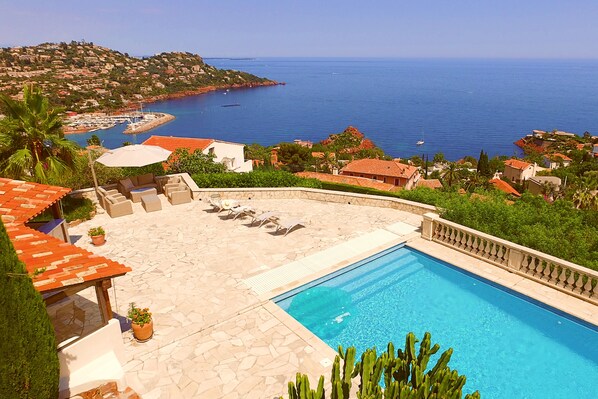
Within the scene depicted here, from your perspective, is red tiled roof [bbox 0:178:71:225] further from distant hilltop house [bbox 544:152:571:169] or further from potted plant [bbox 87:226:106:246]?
distant hilltop house [bbox 544:152:571:169]

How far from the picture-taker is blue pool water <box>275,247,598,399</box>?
307 inches

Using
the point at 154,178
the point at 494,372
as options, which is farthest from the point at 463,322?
the point at 154,178

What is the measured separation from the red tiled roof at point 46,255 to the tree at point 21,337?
0.76m

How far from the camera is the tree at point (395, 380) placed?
4.49 meters

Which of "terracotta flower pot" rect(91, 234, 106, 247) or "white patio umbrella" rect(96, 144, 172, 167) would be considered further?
"white patio umbrella" rect(96, 144, 172, 167)

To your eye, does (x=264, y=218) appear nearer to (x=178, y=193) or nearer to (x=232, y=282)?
(x=232, y=282)

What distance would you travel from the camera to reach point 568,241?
10.9 m

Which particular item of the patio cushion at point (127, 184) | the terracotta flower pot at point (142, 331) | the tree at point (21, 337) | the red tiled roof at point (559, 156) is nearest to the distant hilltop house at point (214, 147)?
the patio cushion at point (127, 184)

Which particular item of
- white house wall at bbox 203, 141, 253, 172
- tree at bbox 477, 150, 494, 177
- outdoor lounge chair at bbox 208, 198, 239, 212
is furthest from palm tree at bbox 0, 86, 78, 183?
tree at bbox 477, 150, 494, 177

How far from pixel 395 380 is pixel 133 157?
14.8 meters

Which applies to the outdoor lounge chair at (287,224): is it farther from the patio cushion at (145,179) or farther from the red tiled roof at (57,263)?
the patio cushion at (145,179)

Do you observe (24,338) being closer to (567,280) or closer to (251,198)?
(567,280)

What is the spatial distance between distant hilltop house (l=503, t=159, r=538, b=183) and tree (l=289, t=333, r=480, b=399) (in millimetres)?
99211

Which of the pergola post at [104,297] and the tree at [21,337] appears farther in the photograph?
the pergola post at [104,297]
